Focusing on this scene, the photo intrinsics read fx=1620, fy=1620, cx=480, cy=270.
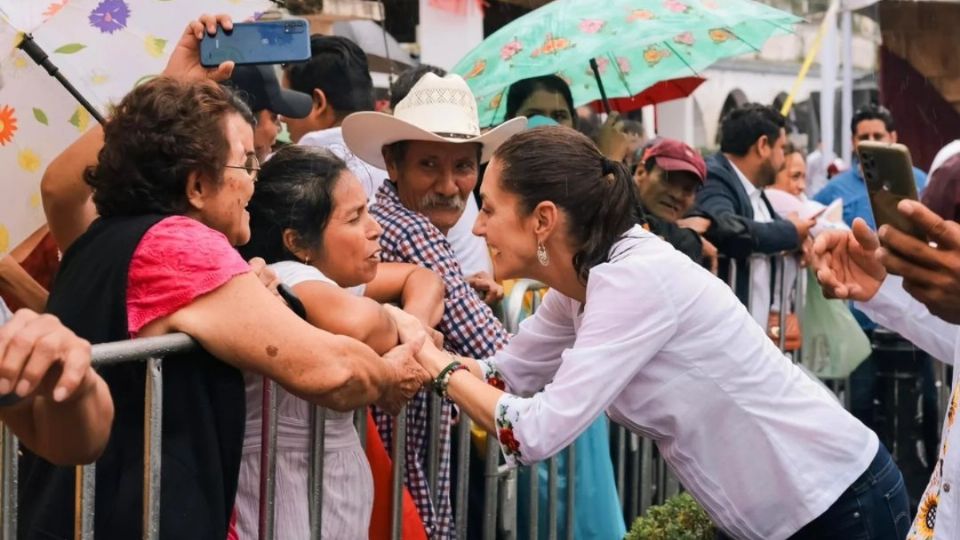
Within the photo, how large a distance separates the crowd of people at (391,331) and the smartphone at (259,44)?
0.05 metres

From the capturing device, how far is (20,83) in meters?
4.41

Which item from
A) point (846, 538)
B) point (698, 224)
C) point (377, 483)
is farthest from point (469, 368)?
point (698, 224)

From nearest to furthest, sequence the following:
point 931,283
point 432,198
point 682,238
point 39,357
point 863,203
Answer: point 39,357
point 931,283
point 432,198
point 682,238
point 863,203

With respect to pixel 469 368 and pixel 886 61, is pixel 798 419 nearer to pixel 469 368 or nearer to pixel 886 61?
pixel 469 368

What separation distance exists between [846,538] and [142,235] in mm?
1852

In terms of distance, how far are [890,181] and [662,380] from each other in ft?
3.12

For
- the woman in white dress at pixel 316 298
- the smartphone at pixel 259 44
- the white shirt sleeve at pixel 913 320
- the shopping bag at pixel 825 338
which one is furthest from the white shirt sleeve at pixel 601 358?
the shopping bag at pixel 825 338

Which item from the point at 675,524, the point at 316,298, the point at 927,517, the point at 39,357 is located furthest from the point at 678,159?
the point at 39,357

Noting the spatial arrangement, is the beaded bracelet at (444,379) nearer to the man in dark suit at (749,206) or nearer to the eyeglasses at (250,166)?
the eyeglasses at (250,166)

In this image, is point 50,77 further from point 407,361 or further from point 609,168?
point 609,168

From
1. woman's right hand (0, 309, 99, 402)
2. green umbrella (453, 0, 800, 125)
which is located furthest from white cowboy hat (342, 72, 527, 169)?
woman's right hand (0, 309, 99, 402)

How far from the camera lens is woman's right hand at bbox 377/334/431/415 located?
12.5 feet

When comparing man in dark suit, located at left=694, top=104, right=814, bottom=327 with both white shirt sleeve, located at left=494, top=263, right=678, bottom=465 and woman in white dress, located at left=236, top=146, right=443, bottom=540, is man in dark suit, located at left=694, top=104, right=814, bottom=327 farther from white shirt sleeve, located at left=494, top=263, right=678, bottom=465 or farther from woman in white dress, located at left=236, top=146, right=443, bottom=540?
white shirt sleeve, located at left=494, top=263, right=678, bottom=465

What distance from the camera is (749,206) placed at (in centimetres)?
787
